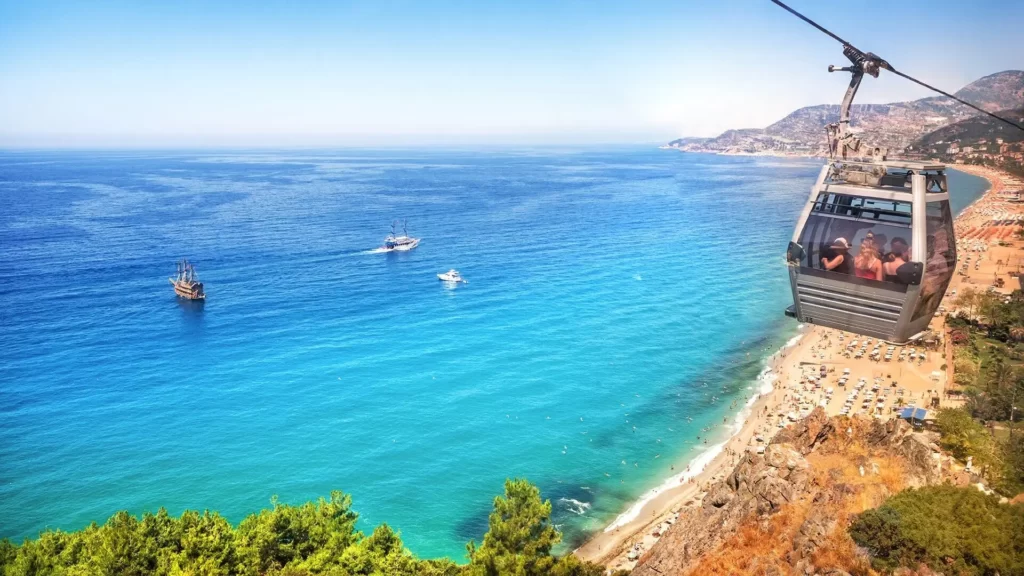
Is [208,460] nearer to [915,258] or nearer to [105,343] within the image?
[105,343]

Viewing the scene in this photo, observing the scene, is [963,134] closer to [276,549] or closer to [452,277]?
[452,277]

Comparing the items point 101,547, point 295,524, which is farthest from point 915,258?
point 101,547

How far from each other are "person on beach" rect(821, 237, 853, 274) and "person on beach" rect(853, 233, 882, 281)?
13cm

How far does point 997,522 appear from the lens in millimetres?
13625

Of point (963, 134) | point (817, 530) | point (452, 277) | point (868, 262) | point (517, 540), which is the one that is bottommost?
point (517, 540)

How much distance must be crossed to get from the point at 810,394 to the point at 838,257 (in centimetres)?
2826

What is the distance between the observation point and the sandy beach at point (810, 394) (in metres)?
24.8

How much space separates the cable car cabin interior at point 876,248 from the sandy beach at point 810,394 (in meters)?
15.1

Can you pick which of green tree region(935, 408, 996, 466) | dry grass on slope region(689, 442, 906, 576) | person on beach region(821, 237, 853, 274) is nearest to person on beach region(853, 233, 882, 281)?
person on beach region(821, 237, 853, 274)

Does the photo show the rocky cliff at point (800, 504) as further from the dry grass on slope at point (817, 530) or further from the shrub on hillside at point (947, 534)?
the shrub on hillside at point (947, 534)

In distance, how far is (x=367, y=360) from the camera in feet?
134

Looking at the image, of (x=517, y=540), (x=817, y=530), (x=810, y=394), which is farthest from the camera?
(x=810, y=394)

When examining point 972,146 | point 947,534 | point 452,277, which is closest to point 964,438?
point 947,534

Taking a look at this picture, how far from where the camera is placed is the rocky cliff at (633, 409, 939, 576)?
575 inches
